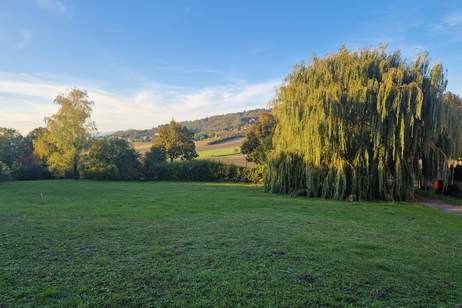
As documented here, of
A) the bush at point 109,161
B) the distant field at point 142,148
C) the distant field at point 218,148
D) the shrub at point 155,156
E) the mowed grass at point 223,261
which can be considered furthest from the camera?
the distant field at point 218,148

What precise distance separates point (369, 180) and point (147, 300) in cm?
1175

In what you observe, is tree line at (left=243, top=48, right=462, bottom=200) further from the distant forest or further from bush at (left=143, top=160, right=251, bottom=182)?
the distant forest

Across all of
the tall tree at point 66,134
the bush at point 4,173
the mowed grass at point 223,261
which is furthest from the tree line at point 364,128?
the bush at point 4,173

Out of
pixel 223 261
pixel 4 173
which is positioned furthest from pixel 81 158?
pixel 223 261

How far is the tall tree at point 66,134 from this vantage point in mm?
26062

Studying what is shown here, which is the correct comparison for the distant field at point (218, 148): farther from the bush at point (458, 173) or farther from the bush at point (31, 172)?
the bush at point (458, 173)

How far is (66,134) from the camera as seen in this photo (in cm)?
2638

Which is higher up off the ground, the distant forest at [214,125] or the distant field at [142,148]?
the distant forest at [214,125]

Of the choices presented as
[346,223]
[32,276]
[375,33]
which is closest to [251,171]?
[375,33]

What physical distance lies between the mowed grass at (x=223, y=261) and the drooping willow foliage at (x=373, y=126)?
477 centimetres

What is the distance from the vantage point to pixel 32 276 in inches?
137

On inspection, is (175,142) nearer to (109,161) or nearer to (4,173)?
(109,161)

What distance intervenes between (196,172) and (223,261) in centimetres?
2369

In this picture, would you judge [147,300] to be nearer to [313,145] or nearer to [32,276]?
[32,276]
